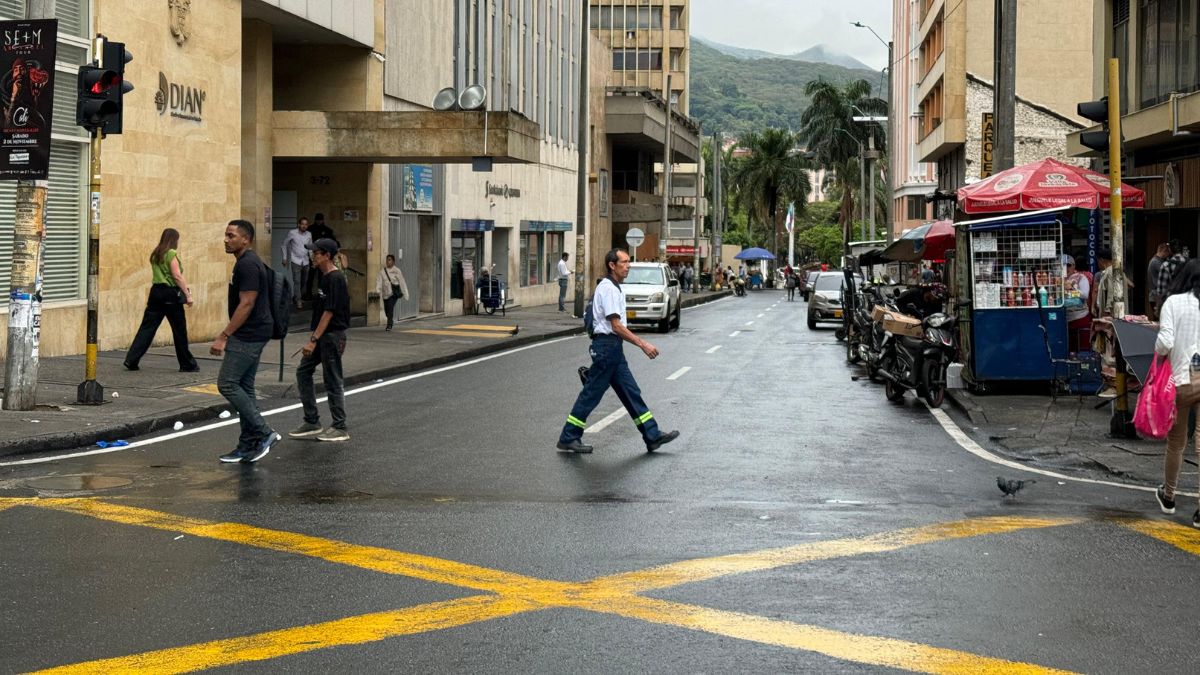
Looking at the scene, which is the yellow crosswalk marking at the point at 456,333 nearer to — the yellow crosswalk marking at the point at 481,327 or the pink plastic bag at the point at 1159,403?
the yellow crosswalk marking at the point at 481,327

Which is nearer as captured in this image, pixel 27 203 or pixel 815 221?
pixel 27 203

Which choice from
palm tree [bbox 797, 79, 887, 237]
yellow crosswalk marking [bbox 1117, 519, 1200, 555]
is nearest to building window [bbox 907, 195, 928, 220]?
palm tree [bbox 797, 79, 887, 237]

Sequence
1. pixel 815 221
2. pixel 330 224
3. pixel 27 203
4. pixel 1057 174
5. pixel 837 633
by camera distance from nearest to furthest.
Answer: pixel 837 633
pixel 27 203
pixel 1057 174
pixel 330 224
pixel 815 221

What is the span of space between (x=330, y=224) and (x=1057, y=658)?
91.0ft

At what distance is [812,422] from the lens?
15219 millimetres

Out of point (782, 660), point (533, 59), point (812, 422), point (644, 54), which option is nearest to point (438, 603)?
point (782, 660)

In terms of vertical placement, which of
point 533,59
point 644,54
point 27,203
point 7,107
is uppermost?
point 644,54

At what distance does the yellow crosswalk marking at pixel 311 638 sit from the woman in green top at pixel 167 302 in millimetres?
12550

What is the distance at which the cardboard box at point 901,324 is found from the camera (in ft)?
58.4

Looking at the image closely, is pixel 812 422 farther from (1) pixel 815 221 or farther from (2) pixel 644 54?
(1) pixel 815 221

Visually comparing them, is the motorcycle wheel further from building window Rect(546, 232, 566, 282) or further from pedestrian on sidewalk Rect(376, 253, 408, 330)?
building window Rect(546, 232, 566, 282)

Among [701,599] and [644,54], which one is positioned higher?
[644,54]

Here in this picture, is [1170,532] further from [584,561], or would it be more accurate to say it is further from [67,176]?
[67,176]

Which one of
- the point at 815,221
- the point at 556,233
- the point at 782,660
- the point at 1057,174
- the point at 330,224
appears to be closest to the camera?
the point at 782,660
